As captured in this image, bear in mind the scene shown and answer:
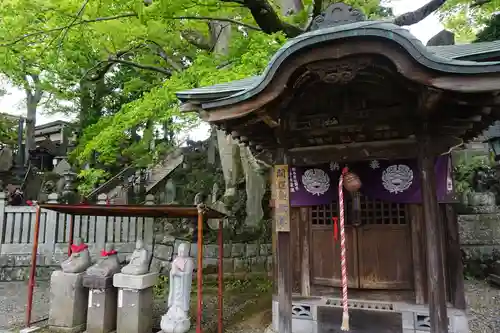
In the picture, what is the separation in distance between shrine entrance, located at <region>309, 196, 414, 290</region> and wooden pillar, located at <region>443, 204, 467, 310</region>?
2.52ft

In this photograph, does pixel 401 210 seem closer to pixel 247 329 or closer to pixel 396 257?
pixel 396 257

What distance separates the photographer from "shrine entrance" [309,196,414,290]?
632cm

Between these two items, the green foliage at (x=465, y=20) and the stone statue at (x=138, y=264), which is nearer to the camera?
the stone statue at (x=138, y=264)

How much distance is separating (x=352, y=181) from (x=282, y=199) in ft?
4.06

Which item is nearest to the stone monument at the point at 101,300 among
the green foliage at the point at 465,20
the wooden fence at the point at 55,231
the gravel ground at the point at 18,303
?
the gravel ground at the point at 18,303

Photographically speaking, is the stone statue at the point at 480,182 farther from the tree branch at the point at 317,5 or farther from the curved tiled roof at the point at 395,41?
the curved tiled roof at the point at 395,41

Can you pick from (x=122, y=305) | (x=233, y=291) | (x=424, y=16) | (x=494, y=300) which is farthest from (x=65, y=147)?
(x=494, y=300)

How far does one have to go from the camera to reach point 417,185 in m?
5.73

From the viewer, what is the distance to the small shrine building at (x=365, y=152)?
4.31m

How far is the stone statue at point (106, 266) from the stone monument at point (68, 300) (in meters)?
0.36

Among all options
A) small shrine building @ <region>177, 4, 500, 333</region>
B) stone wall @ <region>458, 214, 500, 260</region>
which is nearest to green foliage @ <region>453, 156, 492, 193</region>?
stone wall @ <region>458, 214, 500, 260</region>

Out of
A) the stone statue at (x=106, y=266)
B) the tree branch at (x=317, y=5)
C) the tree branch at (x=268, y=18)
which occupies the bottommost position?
the stone statue at (x=106, y=266)

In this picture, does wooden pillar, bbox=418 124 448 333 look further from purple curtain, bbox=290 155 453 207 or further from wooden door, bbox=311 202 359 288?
wooden door, bbox=311 202 359 288

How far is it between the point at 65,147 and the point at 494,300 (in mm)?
26024
